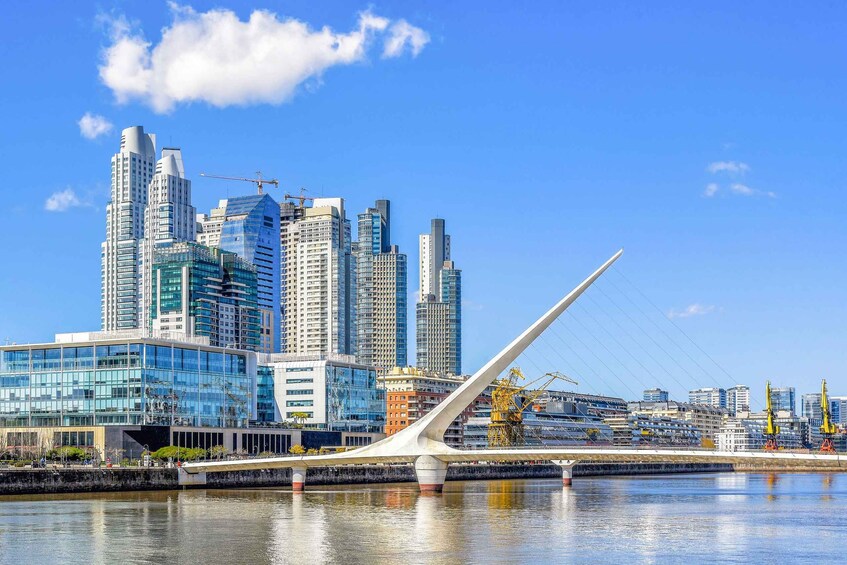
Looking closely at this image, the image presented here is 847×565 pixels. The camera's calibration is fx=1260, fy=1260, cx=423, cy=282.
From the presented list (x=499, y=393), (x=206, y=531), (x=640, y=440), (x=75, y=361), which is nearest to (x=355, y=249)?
(x=640, y=440)

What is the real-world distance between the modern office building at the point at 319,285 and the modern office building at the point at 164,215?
1773 centimetres

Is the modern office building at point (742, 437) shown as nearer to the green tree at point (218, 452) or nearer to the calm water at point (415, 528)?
the green tree at point (218, 452)

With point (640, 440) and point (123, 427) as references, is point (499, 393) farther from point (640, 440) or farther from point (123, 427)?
point (640, 440)

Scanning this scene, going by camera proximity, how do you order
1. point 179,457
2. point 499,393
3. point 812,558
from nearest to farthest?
point 812,558 < point 179,457 < point 499,393

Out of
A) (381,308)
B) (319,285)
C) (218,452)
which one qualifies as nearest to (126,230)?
(319,285)

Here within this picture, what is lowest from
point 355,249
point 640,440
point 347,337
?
point 640,440

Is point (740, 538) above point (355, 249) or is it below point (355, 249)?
below

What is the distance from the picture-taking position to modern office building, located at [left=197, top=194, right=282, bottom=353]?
563ft

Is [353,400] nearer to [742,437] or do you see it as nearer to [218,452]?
[218,452]

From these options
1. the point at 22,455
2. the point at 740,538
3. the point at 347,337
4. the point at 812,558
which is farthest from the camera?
the point at 347,337

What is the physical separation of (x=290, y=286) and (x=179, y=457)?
400 feet

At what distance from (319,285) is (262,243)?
39.8 feet

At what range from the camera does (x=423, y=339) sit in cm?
19675

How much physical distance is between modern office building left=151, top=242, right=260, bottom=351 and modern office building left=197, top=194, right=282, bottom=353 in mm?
10695
